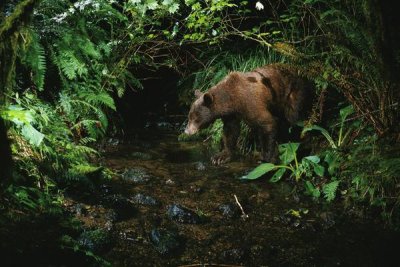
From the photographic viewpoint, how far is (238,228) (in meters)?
4.14

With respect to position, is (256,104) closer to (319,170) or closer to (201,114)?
(201,114)

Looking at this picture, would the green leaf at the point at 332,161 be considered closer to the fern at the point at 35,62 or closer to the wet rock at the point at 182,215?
the wet rock at the point at 182,215

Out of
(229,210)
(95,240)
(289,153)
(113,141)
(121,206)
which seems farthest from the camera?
(113,141)

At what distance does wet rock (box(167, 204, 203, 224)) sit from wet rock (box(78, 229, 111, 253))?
0.90 m

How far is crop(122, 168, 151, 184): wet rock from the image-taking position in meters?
5.31

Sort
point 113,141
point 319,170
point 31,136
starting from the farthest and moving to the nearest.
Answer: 1. point 113,141
2. point 319,170
3. point 31,136

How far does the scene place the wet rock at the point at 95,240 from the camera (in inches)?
129

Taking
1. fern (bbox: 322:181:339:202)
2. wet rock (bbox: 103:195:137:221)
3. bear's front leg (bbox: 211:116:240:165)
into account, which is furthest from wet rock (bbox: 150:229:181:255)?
bear's front leg (bbox: 211:116:240:165)

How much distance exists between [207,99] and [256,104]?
862 millimetres

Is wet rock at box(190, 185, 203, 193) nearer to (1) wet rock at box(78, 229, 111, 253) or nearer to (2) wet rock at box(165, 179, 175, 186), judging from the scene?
(2) wet rock at box(165, 179, 175, 186)

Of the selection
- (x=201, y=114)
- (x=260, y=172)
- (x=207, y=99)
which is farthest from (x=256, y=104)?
(x=260, y=172)

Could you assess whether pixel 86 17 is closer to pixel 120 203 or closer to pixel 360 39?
pixel 120 203

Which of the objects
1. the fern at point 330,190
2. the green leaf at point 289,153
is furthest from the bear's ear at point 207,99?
the fern at point 330,190

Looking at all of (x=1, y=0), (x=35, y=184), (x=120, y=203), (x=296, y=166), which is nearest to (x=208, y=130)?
(x=296, y=166)
